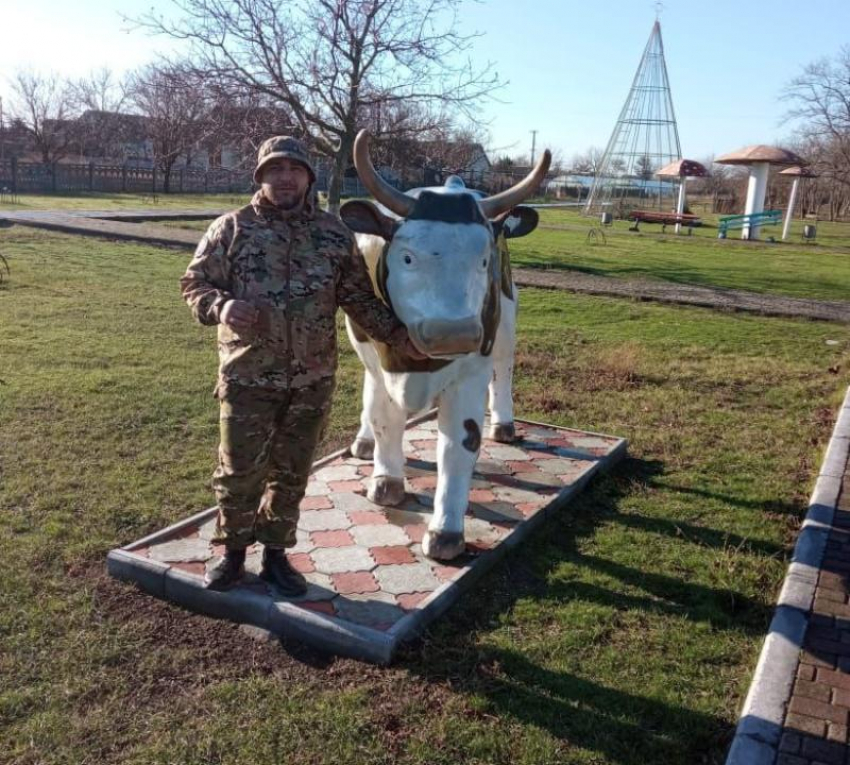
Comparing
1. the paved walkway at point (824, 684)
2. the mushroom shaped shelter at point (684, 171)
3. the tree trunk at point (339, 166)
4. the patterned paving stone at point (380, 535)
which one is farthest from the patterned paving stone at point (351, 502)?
the mushroom shaped shelter at point (684, 171)

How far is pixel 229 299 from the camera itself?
9.75 feet

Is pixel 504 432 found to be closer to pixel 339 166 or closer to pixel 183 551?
pixel 183 551

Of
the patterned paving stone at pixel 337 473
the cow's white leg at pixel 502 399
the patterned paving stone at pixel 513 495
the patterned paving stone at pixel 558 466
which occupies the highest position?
the cow's white leg at pixel 502 399

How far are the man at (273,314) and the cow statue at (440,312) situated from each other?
23cm

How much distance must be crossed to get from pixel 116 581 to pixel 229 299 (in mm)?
1588

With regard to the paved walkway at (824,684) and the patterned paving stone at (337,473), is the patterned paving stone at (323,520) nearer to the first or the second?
the patterned paving stone at (337,473)

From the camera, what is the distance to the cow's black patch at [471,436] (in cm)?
391

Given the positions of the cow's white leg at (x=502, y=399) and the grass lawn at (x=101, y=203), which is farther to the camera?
the grass lawn at (x=101, y=203)

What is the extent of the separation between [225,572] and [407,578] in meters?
0.83

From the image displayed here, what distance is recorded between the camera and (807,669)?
3160 mm

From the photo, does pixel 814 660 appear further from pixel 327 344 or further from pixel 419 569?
pixel 327 344

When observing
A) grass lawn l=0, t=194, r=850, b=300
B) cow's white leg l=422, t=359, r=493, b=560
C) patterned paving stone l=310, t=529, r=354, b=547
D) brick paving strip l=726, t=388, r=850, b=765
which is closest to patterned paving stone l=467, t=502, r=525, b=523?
cow's white leg l=422, t=359, r=493, b=560

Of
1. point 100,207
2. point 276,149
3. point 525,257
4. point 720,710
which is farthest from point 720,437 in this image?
point 100,207

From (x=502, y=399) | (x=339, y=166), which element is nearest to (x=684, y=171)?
(x=339, y=166)
